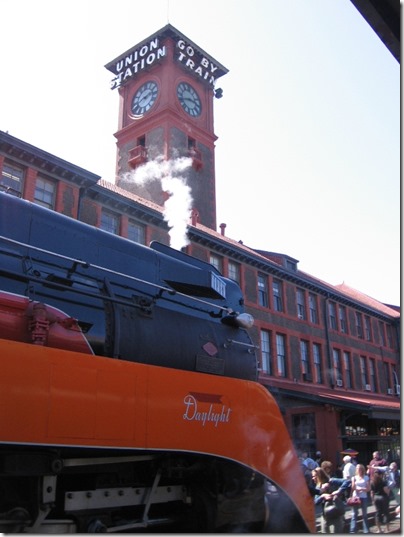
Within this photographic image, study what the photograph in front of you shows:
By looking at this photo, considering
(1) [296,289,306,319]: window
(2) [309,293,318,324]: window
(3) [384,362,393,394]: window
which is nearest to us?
(1) [296,289,306,319]: window

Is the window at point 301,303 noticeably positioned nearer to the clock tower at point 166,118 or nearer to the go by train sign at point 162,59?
the clock tower at point 166,118

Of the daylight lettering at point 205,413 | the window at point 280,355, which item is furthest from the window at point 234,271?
the daylight lettering at point 205,413

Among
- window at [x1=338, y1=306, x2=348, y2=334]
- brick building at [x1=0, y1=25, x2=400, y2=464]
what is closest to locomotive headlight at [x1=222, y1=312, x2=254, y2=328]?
brick building at [x1=0, y1=25, x2=400, y2=464]

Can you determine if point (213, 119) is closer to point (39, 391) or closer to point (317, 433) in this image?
point (317, 433)

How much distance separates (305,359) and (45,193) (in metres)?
14.5

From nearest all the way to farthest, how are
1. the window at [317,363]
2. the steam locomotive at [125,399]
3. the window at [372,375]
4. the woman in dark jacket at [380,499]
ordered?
1. the steam locomotive at [125,399]
2. the woman in dark jacket at [380,499]
3. the window at [317,363]
4. the window at [372,375]

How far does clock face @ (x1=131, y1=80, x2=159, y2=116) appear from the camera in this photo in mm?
29131

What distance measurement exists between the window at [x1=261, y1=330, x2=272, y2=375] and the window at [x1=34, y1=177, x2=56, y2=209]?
34.9ft

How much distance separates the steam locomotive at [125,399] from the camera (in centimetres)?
334

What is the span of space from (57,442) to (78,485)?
85 centimetres

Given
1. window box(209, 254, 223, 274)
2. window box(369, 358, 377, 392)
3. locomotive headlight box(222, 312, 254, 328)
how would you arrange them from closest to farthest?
locomotive headlight box(222, 312, 254, 328) → window box(209, 254, 223, 274) → window box(369, 358, 377, 392)

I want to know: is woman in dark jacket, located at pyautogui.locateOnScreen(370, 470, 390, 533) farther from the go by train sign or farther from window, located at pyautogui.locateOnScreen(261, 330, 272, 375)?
the go by train sign

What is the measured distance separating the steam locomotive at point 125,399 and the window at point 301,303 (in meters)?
19.3

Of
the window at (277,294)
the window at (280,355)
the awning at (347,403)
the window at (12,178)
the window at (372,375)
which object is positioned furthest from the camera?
the window at (372,375)
